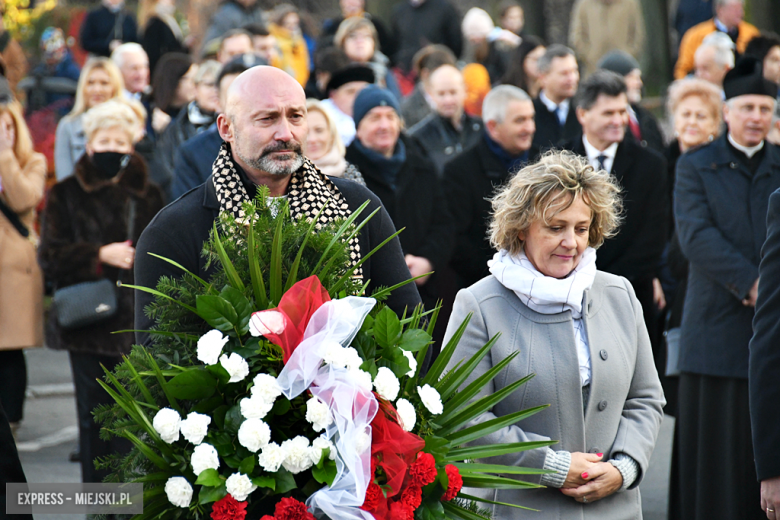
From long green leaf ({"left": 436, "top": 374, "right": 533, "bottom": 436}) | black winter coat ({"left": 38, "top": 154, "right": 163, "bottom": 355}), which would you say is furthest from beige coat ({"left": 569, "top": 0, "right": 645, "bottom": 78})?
long green leaf ({"left": 436, "top": 374, "right": 533, "bottom": 436})

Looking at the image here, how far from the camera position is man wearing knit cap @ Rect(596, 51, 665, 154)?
830 cm

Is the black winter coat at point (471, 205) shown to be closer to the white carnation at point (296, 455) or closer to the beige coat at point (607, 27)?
the white carnation at point (296, 455)

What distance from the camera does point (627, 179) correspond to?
6.10 meters

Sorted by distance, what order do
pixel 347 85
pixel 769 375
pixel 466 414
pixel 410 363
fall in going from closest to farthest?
pixel 410 363 → pixel 466 414 → pixel 769 375 → pixel 347 85

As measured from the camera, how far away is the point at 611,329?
11.1 feet

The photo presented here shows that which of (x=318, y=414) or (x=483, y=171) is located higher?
(x=483, y=171)

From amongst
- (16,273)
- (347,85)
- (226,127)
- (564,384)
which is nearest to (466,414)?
(564,384)

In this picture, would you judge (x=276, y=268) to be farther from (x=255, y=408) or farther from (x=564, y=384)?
(x=564, y=384)

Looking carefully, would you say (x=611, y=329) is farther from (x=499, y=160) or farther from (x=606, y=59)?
(x=606, y=59)

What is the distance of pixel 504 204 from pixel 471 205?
2835 millimetres

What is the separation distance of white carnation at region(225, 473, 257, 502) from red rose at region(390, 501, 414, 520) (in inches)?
12.5

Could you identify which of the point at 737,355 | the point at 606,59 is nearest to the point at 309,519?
the point at 737,355

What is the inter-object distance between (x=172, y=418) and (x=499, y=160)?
14.8ft

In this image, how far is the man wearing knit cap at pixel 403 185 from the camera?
6.07m
